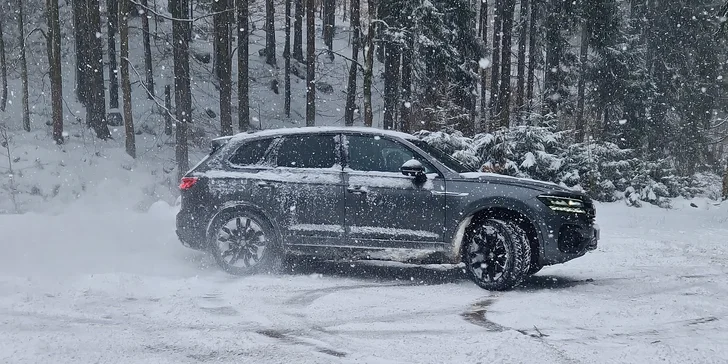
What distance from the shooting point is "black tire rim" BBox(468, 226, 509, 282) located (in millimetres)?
7219

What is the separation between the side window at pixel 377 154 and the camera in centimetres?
778

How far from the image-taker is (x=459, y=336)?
17.3ft

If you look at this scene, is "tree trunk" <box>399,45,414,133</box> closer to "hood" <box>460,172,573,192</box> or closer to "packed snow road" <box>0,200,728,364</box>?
"packed snow road" <box>0,200,728,364</box>

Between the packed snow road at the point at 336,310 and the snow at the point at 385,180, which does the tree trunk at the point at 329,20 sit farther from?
the snow at the point at 385,180

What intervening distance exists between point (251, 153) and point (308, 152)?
2.55ft

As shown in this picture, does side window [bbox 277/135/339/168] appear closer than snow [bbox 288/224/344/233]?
No

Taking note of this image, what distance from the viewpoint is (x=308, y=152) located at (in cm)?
817

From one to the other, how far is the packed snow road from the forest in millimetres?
8718

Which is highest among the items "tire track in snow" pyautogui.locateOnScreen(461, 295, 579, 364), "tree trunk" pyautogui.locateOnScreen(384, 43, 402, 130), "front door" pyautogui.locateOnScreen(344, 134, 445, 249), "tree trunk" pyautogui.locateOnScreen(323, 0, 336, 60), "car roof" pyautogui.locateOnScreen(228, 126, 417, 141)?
"tree trunk" pyautogui.locateOnScreen(323, 0, 336, 60)

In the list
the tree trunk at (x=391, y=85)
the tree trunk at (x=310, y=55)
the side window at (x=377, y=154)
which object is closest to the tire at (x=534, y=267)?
the side window at (x=377, y=154)

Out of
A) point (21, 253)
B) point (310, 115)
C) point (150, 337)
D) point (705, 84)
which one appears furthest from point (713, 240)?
point (705, 84)

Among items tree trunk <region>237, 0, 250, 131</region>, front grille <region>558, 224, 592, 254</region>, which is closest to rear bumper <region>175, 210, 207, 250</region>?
front grille <region>558, 224, 592, 254</region>

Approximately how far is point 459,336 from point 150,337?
8.19 ft

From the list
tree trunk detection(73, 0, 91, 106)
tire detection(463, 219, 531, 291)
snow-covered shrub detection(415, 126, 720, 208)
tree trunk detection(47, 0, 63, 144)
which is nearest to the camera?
tire detection(463, 219, 531, 291)
